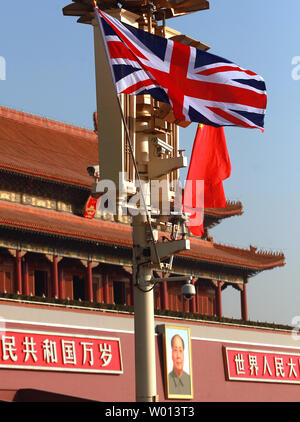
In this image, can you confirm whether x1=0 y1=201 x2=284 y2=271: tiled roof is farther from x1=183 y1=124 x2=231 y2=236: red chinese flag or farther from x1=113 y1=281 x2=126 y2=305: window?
x1=183 y1=124 x2=231 y2=236: red chinese flag

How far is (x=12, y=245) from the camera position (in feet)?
102

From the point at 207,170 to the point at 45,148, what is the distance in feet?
70.0

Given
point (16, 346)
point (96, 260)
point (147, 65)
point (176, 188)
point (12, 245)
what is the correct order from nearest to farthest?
point (147, 65)
point (176, 188)
point (16, 346)
point (12, 245)
point (96, 260)

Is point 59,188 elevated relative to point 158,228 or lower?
elevated

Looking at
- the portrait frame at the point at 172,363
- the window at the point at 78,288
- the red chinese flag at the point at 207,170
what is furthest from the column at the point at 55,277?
the red chinese flag at the point at 207,170

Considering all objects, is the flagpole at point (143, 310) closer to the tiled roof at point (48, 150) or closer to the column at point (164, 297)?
the tiled roof at point (48, 150)

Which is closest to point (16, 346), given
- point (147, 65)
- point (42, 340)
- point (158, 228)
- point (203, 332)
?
point (42, 340)

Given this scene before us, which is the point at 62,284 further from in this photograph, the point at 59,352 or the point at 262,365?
the point at 59,352

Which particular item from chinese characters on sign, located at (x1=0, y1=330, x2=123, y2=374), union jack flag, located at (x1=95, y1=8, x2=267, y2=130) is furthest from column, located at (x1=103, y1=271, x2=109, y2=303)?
union jack flag, located at (x1=95, y1=8, x2=267, y2=130)

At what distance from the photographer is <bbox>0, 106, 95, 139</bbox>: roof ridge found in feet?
127

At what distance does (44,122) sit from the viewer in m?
39.6

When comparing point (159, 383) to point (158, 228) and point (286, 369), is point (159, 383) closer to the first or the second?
point (286, 369)

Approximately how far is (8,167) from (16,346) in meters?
9.06

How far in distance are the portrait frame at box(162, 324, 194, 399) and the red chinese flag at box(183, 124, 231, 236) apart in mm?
12391
